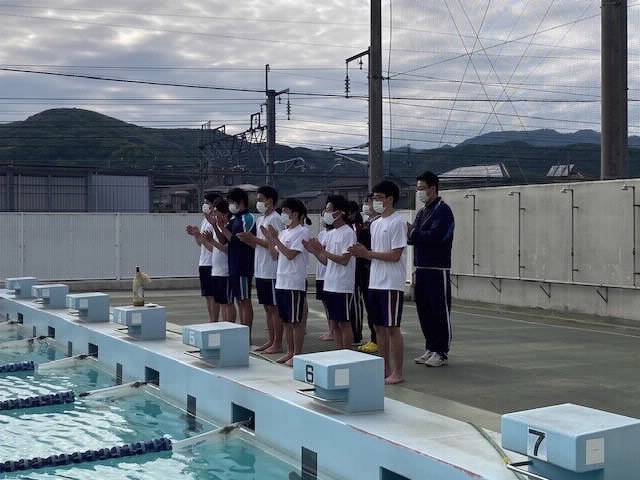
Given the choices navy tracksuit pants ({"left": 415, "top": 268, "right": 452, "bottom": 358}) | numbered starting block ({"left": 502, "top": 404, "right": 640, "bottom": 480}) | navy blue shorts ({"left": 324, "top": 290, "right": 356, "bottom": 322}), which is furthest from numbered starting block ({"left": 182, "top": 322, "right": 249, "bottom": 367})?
numbered starting block ({"left": 502, "top": 404, "right": 640, "bottom": 480})

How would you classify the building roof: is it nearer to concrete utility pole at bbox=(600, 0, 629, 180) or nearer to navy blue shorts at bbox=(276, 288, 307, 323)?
concrete utility pole at bbox=(600, 0, 629, 180)

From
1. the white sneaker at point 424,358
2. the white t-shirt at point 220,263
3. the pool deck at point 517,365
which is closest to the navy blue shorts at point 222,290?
the white t-shirt at point 220,263

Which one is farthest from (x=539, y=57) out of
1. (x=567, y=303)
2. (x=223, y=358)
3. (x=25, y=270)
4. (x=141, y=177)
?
(x=141, y=177)

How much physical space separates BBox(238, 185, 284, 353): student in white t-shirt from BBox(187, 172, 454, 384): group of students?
0.01 meters

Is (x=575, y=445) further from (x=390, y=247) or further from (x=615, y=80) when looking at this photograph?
(x=615, y=80)

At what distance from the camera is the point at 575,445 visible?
4.09 metres

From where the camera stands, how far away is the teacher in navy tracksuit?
26.6ft

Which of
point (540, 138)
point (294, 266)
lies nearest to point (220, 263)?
point (294, 266)

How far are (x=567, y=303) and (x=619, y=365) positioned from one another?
510cm

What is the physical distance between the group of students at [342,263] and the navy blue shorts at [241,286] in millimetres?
11

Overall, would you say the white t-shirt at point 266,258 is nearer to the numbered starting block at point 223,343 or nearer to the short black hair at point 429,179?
the numbered starting block at point 223,343

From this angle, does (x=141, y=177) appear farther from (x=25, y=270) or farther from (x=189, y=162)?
(x=189, y=162)

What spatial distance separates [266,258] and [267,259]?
2cm

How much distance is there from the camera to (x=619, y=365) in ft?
28.4
